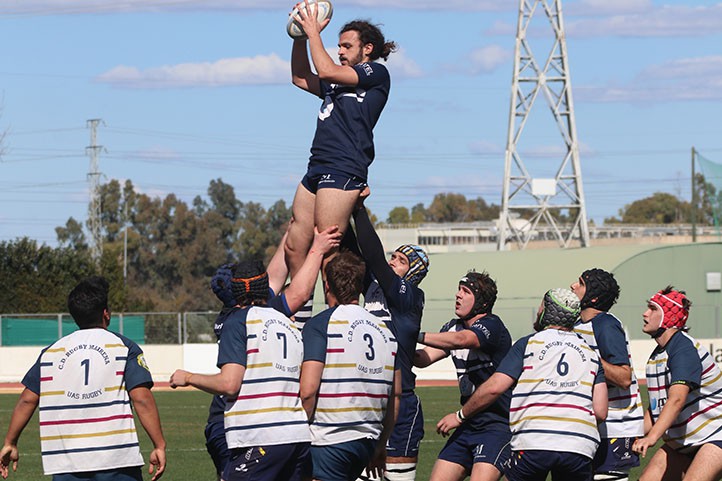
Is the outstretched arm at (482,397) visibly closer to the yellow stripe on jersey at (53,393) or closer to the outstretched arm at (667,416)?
the outstretched arm at (667,416)

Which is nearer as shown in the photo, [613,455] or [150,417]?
[150,417]

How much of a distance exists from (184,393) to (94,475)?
24.8m

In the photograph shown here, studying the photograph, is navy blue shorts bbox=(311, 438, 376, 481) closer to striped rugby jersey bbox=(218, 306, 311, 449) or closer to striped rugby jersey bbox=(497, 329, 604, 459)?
striped rugby jersey bbox=(218, 306, 311, 449)

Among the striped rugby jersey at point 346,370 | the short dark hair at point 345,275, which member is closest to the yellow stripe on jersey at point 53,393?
the striped rugby jersey at point 346,370

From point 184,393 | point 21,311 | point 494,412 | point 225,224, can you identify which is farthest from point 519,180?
point 494,412

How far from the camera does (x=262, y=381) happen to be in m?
7.25

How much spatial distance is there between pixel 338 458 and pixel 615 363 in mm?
2709

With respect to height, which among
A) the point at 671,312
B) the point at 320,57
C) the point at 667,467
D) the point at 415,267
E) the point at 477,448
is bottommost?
the point at 667,467

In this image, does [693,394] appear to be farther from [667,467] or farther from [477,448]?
[477,448]

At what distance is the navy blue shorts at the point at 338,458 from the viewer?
24.7 feet

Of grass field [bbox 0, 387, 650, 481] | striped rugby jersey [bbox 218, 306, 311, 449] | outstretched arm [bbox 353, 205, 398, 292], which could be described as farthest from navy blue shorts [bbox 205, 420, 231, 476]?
grass field [bbox 0, 387, 650, 481]

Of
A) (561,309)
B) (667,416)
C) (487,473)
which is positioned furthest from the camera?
(667,416)

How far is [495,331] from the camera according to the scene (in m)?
9.16

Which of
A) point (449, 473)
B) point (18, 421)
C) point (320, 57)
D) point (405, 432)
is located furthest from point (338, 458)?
point (320, 57)
